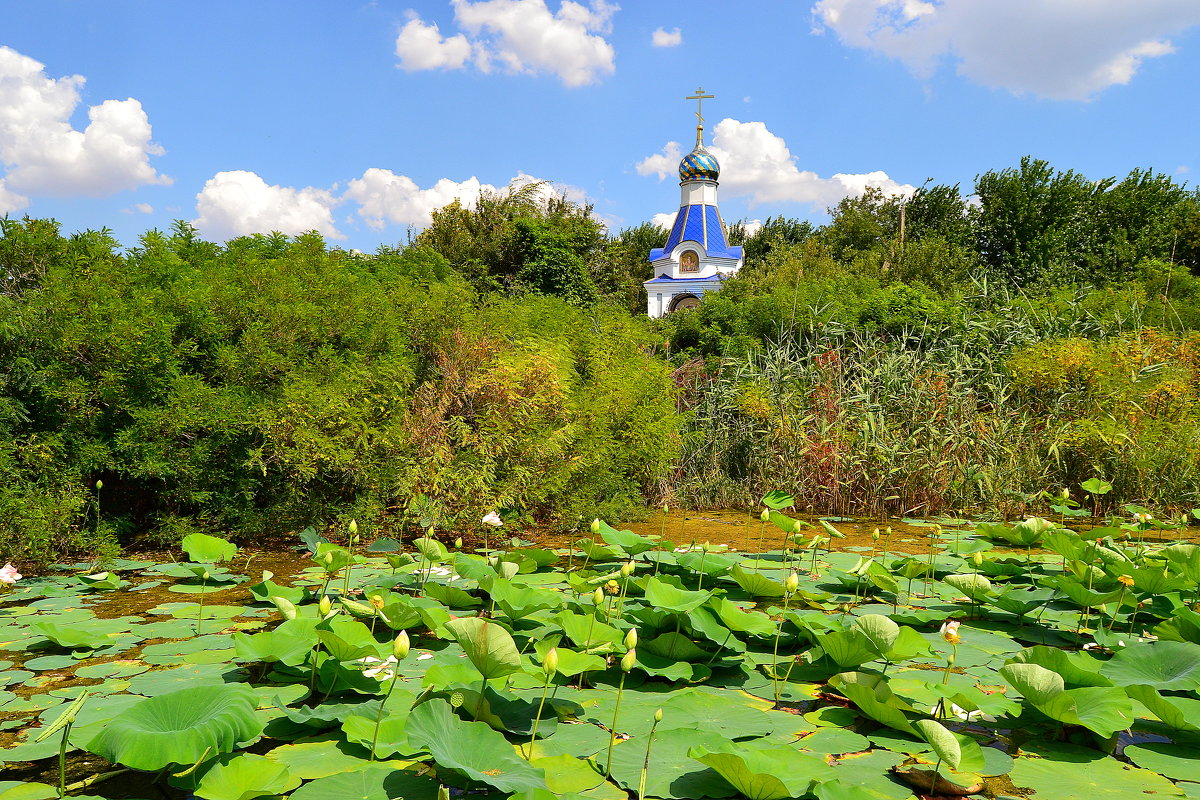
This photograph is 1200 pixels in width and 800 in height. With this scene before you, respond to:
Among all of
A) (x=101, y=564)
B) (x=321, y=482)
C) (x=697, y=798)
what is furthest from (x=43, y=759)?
(x=321, y=482)

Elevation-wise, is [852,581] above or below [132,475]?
below

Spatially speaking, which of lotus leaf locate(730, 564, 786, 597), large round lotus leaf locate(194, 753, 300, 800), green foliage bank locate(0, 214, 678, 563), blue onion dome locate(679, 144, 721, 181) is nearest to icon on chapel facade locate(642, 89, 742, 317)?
blue onion dome locate(679, 144, 721, 181)

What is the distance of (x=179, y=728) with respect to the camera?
5.48 ft

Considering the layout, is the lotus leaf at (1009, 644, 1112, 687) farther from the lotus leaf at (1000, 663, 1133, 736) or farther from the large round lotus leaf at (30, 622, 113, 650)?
the large round lotus leaf at (30, 622, 113, 650)

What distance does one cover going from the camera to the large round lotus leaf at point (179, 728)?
1.51 m

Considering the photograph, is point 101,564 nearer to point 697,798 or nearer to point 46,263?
point 46,263

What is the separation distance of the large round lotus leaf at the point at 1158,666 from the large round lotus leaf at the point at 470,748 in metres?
1.70

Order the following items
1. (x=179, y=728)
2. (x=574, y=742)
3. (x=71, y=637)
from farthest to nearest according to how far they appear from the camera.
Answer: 1. (x=71, y=637)
2. (x=574, y=742)
3. (x=179, y=728)

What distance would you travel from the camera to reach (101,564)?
12.3ft

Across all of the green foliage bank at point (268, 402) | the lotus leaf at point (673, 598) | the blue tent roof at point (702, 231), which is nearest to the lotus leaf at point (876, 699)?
the lotus leaf at point (673, 598)

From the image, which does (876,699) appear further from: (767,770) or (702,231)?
(702,231)

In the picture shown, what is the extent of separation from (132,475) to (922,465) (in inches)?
213

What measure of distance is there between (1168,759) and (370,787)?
1.88 meters

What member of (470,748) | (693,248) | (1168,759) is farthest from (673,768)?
(693,248)
